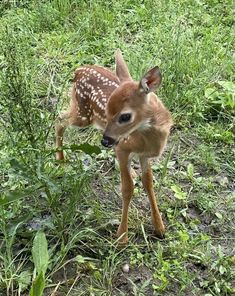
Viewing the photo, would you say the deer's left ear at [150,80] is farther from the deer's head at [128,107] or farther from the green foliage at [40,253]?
the green foliage at [40,253]

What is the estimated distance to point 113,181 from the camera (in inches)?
197

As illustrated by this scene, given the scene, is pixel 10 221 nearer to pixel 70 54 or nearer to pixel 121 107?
pixel 121 107

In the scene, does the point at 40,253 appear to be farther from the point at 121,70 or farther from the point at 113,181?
the point at 121,70

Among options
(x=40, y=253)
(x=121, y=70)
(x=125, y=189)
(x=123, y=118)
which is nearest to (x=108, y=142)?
(x=123, y=118)

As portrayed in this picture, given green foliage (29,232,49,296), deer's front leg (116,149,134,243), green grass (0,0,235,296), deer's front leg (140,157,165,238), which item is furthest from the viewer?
deer's front leg (140,157,165,238)

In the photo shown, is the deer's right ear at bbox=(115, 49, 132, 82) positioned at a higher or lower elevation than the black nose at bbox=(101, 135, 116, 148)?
higher

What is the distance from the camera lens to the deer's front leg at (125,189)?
172 inches

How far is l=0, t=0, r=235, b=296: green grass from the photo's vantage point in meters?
4.19

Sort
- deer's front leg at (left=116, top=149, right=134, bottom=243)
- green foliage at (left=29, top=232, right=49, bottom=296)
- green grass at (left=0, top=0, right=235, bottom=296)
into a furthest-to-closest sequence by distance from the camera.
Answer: deer's front leg at (left=116, top=149, right=134, bottom=243) < green grass at (left=0, top=0, right=235, bottom=296) < green foliage at (left=29, top=232, right=49, bottom=296)

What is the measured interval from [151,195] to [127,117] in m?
0.66

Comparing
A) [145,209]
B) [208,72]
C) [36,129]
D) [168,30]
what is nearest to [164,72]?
[208,72]

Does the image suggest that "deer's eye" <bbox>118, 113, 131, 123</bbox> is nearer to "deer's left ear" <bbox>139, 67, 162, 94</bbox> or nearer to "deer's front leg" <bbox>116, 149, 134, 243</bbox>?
"deer's left ear" <bbox>139, 67, 162, 94</bbox>

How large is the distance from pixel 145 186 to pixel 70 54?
2.39 metres

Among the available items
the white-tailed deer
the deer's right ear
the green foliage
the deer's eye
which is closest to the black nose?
the white-tailed deer
